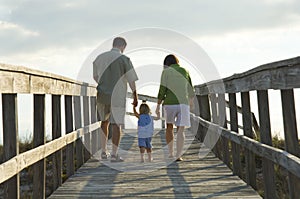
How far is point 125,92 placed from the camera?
258 inches

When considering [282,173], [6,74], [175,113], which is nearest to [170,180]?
[175,113]

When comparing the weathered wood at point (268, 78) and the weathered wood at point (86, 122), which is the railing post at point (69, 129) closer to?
the weathered wood at point (86, 122)

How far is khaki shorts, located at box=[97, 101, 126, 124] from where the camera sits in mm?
6418

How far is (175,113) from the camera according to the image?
21.7 ft

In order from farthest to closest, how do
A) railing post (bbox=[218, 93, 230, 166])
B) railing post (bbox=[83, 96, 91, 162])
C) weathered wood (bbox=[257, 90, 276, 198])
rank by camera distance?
1. railing post (bbox=[83, 96, 91, 162])
2. railing post (bbox=[218, 93, 230, 166])
3. weathered wood (bbox=[257, 90, 276, 198])

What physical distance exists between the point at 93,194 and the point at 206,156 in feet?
10.0

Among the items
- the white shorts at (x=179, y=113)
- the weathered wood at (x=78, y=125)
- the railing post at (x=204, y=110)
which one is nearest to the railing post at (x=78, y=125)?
the weathered wood at (x=78, y=125)

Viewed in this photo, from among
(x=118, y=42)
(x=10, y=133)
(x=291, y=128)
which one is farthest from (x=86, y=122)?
(x=291, y=128)

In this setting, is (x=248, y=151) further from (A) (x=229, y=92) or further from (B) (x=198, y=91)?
(B) (x=198, y=91)

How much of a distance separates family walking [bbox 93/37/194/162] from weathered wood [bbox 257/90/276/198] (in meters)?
2.38

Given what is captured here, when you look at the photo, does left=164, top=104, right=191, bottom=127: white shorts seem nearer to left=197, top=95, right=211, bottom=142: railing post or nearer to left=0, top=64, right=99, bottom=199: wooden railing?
left=0, top=64, right=99, bottom=199: wooden railing

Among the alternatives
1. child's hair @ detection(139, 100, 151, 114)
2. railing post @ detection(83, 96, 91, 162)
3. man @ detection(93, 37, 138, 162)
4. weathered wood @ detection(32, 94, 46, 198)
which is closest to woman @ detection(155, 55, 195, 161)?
child's hair @ detection(139, 100, 151, 114)

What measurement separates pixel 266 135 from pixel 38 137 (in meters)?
2.11

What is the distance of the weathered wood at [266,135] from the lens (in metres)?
4.15
